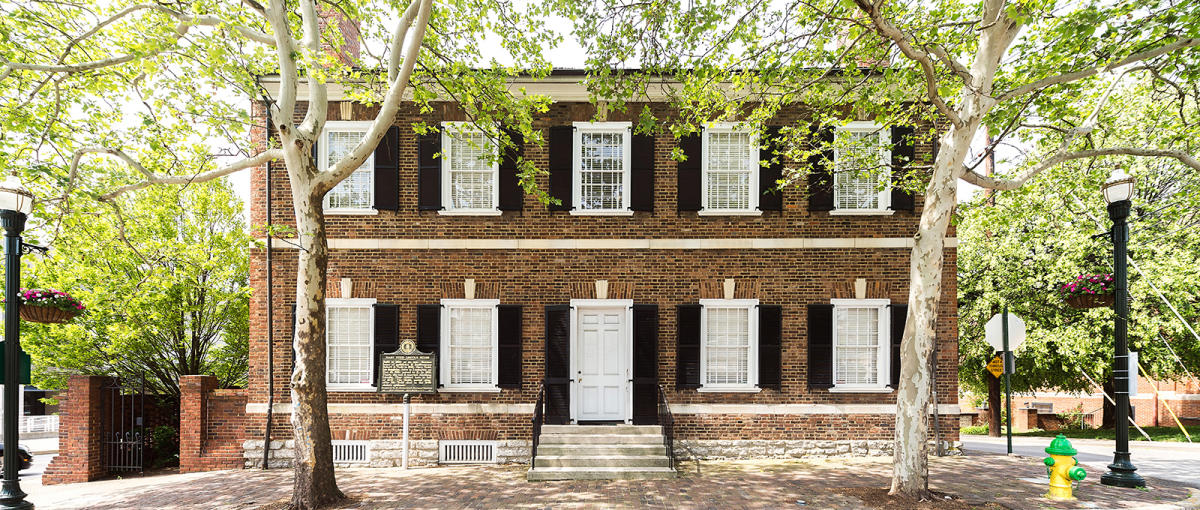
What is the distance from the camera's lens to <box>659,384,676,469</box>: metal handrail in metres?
9.01

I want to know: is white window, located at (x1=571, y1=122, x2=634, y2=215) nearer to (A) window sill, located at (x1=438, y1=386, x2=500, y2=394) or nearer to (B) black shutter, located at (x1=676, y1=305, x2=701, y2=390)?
(B) black shutter, located at (x1=676, y1=305, x2=701, y2=390)

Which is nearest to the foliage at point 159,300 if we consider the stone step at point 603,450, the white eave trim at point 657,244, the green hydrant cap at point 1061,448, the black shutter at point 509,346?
the white eave trim at point 657,244

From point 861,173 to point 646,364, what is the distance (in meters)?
4.90

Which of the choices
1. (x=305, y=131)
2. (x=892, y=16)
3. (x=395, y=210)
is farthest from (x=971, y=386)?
(x=305, y=131)

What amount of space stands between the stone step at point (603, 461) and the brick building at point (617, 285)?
1155 millimetres

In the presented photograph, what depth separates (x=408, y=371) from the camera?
32.0 feet

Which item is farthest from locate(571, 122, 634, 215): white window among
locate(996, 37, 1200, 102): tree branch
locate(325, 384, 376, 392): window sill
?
locate(996, 37, 1200, 102): tree branch

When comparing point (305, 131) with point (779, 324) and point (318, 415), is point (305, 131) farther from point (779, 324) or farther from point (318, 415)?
A: point (779, 324)

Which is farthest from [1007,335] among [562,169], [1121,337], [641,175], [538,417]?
[562,169]

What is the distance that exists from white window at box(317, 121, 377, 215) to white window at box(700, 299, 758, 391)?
20.4 feet

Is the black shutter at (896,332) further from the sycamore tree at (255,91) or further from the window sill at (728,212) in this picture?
the sycamore tree at (255,91)

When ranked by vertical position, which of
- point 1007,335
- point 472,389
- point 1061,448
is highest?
point 1007,335

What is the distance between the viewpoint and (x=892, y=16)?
7719 mm

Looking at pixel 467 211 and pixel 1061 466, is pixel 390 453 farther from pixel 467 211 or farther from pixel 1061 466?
pixel 1061 466
